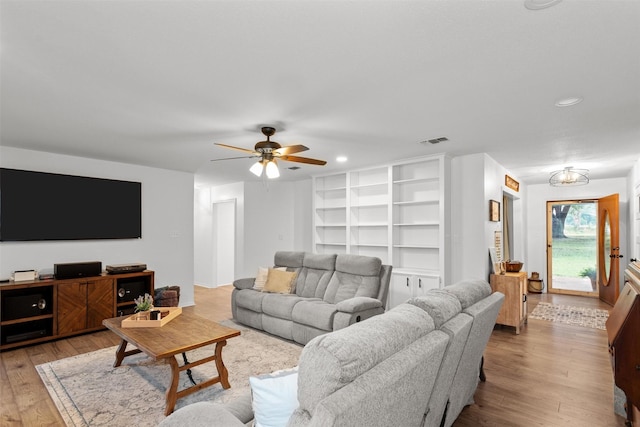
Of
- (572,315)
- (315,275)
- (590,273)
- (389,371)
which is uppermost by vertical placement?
(389,371)

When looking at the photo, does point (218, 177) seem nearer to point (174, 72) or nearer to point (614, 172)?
point (174, 72)

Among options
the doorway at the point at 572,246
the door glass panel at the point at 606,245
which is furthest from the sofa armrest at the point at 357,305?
the doorway at the point at 572,246

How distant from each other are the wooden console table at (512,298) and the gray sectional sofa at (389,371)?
266cm

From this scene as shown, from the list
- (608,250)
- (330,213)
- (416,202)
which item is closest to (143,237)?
(330,213)

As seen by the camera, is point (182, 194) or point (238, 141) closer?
point (238, 141)

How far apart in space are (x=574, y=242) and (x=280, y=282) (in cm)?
664

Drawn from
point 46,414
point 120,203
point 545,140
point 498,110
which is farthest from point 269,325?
point 545,140

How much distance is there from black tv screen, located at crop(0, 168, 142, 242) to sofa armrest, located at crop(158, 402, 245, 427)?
13.9 ft

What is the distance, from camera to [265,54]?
1.99 metres

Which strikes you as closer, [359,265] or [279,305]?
[279,305]

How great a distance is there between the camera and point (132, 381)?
9.78 ft

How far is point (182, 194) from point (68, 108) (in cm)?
305

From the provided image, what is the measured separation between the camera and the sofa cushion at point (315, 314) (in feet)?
11.9

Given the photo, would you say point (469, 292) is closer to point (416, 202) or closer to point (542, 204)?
point (416, 202)
